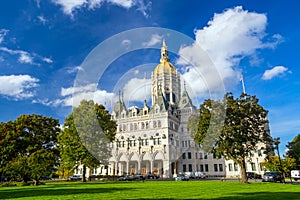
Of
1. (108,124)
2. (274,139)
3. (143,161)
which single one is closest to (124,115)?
(143,161)

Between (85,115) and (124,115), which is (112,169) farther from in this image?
(85,115)

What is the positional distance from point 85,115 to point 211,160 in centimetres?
4882

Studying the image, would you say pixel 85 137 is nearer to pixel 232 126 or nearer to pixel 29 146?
pixel 29 146

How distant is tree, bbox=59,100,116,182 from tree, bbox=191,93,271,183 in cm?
1587

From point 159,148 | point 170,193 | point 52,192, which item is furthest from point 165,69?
point 170,193

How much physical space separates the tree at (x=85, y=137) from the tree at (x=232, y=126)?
625 inches

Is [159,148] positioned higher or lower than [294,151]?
Result: higher

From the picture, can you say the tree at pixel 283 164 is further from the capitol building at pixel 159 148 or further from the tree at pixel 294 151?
the capitol building at pixel 159 148

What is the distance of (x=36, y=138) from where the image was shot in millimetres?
43844

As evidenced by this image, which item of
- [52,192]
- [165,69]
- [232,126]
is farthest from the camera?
[165,69]

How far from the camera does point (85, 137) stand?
39.2 m

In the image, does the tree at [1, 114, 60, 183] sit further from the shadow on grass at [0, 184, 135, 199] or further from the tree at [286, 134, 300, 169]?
the tree at [286, 134, 300, 169]

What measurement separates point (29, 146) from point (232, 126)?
31518 millimetres

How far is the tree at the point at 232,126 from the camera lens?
32.4 meters
